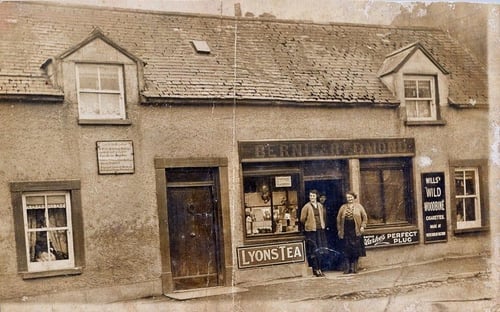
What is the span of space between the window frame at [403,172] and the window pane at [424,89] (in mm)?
620

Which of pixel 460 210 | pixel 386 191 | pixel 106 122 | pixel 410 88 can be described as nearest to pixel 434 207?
pixel 460 210

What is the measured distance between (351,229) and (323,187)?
0.46 meters

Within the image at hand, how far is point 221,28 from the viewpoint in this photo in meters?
5.16

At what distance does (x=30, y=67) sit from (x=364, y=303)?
3.49m

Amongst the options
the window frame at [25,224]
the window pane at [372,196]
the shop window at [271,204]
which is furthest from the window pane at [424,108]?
the window frame at [25,224]

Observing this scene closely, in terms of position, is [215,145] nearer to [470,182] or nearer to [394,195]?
[394,195]

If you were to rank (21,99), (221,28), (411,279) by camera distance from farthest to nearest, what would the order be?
(411,279) → (221,28) → (21,99)

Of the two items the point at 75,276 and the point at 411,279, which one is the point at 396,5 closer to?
the point at 411,279

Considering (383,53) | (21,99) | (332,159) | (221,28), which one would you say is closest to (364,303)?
(332,159)

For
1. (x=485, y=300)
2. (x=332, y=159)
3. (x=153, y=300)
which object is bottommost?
(x=485, y=300)

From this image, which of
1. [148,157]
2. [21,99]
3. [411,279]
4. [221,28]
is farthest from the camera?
[411,279]

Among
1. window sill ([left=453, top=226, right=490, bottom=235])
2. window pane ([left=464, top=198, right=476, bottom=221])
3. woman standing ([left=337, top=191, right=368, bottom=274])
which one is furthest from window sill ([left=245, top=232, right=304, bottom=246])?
window pane ([left=464, top=198, right=476, bottom=221])

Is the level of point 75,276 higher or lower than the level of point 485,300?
higher

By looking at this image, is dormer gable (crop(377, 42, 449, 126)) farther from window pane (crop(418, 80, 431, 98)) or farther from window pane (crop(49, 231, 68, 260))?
window pane (crop(49, 231, 68, 260))
